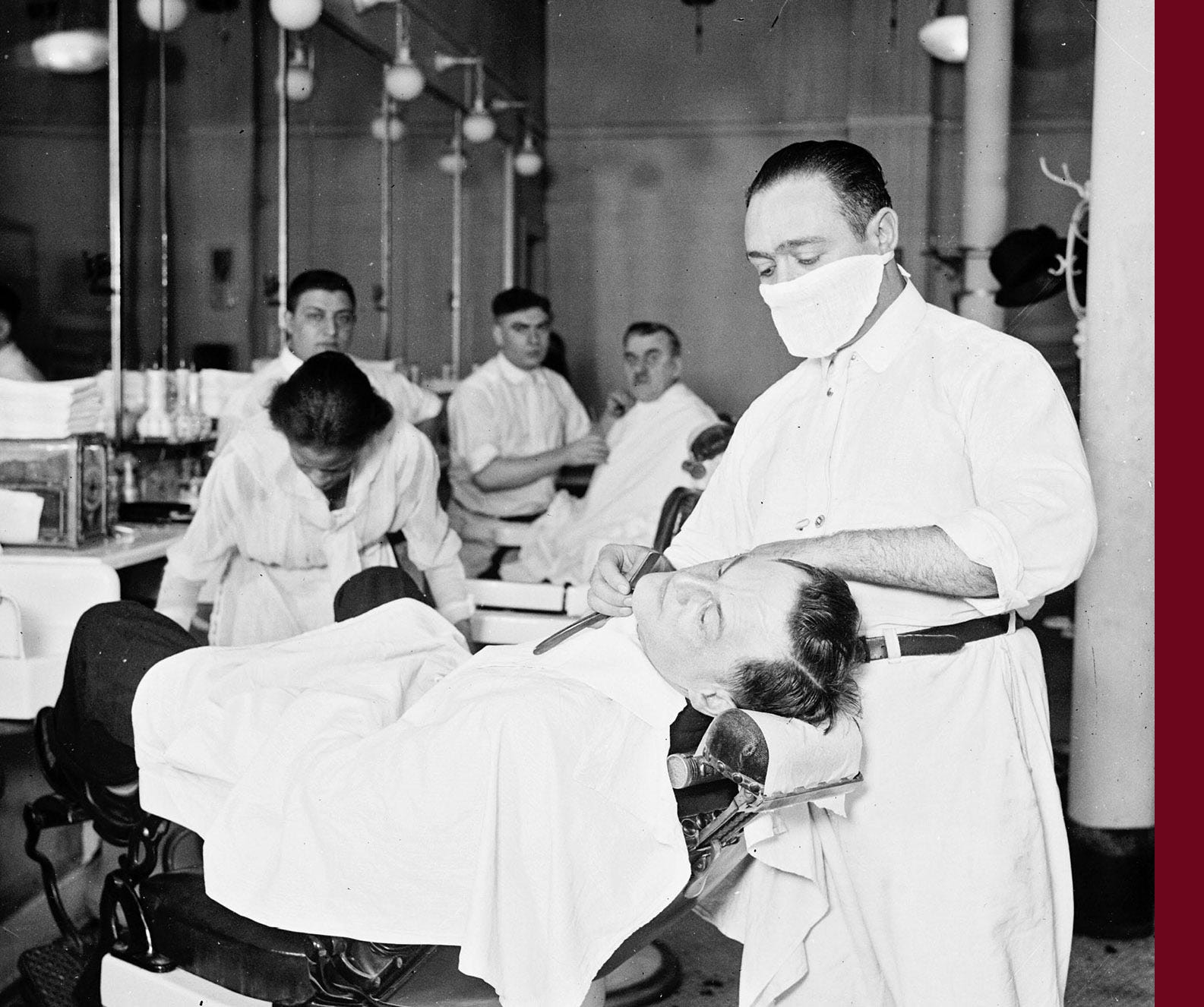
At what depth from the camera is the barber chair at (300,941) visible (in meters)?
1.63

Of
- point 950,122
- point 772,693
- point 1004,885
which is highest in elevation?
point 950,122

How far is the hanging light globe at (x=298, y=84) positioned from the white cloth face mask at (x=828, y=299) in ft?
10.2

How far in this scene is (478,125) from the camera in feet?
20.9

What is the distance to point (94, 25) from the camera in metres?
3.38

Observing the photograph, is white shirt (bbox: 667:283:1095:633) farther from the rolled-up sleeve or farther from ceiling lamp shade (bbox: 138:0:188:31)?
ceiling lamp shade (bbox: 138:0:188:31)

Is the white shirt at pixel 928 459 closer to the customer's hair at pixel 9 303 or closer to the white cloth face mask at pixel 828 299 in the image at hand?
the white cloth face mask at pixel 828 299

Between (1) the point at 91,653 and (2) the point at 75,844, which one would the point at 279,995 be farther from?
(2) the point at 75,844

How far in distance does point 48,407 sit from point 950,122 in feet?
19.7

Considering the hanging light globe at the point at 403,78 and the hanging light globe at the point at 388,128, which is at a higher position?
the hanging light globe at the point at 403,78

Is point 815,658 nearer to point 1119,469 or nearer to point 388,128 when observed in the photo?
point 1119,469

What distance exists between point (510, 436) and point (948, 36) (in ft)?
8.95

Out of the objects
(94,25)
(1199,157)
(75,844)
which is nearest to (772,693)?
Answer: (1199,157)

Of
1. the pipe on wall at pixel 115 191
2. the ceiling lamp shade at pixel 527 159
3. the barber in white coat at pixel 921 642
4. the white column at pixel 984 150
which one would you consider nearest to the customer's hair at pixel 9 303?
the pipe on wall at pixel 115 191

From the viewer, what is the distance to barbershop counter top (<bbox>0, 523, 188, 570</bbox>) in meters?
2.84
